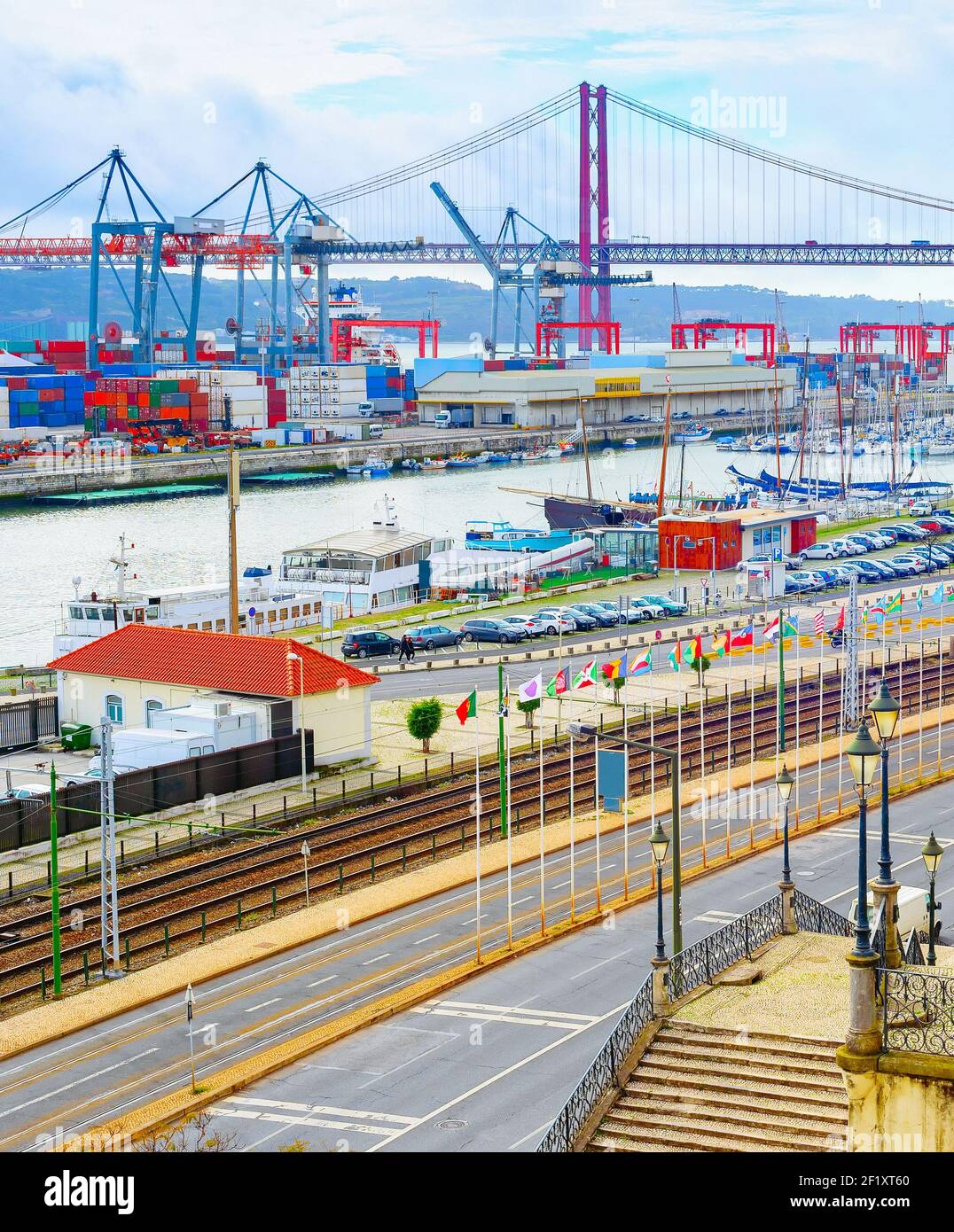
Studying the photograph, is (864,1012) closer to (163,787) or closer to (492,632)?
(163,787)

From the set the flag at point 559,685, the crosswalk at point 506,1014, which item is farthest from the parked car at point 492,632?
the crosswalk at point 506,1014

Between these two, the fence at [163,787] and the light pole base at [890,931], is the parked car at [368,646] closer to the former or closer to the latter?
the fence at [163,787]

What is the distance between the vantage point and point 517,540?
193 feet

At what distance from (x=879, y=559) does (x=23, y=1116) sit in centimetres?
4617

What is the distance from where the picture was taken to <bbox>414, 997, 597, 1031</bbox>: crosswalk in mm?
17375

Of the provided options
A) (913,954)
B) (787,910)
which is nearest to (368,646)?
(787,910)

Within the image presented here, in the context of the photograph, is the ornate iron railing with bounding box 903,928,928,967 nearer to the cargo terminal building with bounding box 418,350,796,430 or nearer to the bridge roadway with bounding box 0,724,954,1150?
the bridge roadway with bounding box 0,724,954,1150

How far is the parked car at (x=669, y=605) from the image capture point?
152 ft

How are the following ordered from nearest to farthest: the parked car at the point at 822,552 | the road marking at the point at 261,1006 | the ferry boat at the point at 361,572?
the road marking at the point at 261,1006
the ferry boat at the point at 361,572
the parked car at the point at 822,552

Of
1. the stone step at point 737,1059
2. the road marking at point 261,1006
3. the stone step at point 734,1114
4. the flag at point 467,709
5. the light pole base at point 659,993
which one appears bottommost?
the road marking at point 261,1006

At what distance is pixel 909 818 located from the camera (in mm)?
26031

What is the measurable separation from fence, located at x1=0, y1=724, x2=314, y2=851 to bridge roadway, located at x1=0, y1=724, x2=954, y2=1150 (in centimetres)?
577

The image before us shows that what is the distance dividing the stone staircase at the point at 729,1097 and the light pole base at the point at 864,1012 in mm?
3295

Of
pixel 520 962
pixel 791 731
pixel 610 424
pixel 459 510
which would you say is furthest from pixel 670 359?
pixel 520 962
